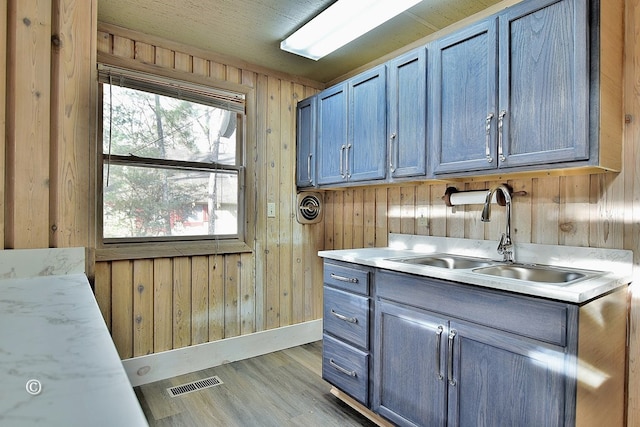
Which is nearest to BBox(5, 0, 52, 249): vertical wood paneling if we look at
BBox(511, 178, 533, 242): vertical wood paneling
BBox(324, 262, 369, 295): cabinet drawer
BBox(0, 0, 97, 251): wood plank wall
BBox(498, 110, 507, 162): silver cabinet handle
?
BBox(0, 0, 97, 251): wood plank wall

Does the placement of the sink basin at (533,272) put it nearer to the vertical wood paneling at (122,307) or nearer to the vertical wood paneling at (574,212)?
the vertical wood paneling at (574,212)

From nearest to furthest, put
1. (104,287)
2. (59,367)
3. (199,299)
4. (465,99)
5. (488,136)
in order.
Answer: (59,367) → (488,136) → (465,99) → (104,287) → (199,299)

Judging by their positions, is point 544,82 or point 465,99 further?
point 465,99

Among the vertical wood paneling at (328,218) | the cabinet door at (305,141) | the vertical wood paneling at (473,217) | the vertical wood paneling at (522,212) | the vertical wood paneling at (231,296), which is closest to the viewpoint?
the vertical wood paneling at (522,212)

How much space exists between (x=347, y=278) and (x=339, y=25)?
1.56m

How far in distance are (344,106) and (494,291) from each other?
1707 millimetres

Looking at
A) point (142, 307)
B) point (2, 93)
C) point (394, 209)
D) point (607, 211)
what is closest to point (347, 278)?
Answer: point (394, 209)

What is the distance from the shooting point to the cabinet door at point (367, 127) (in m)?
2.34

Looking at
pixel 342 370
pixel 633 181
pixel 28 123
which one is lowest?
pixel 342 370

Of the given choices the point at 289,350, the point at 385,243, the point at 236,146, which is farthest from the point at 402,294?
the point at 236,146

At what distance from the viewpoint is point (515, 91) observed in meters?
1.65

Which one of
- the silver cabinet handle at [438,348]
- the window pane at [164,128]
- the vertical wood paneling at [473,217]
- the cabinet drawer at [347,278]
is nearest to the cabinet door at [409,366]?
the silver cabinet handle at [438,348]

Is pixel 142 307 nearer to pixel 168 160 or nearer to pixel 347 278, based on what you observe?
pixel 168 160

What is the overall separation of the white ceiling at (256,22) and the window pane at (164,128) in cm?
46
